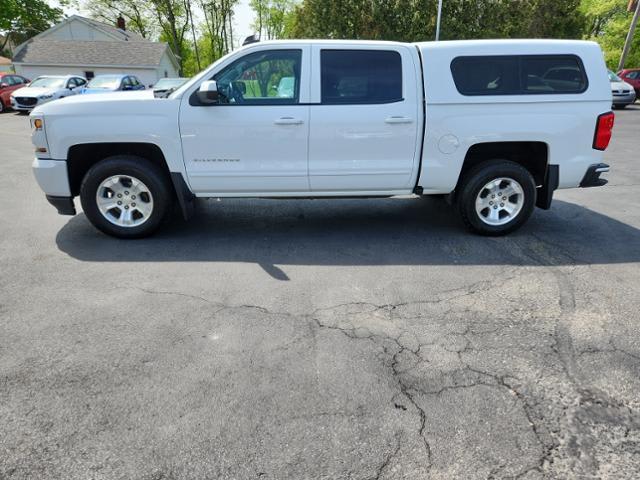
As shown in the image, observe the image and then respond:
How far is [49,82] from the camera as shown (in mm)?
20859

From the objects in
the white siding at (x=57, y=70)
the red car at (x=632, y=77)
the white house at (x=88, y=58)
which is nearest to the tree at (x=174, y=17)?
the white house at (x=88, y=58)

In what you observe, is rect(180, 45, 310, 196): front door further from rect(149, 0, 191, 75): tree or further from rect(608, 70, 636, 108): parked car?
rect(149, 0, 191, 75): tree

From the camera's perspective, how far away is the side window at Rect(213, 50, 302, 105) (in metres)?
4.73

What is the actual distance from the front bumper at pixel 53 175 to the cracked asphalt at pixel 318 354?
596mm

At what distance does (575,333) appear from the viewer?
337 cm

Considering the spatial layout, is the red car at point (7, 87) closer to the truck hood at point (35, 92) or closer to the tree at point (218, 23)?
the truck hood at point (35, 92)

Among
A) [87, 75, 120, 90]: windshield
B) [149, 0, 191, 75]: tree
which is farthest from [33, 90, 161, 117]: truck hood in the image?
[149, 0, 191, 75]: tree

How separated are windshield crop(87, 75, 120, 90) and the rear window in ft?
62.6

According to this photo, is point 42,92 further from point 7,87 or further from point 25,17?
point 25,17

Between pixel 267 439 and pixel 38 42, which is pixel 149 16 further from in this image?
pixel 267 439

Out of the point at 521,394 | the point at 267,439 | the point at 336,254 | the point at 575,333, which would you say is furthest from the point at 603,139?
the point at 267,439

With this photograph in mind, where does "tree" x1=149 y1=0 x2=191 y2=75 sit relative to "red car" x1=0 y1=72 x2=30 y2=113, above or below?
above

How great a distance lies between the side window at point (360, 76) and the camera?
477cm

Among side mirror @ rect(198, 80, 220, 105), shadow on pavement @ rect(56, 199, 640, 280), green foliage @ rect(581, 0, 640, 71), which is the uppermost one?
green foliage @ rect(581, 0, 640, 71)
